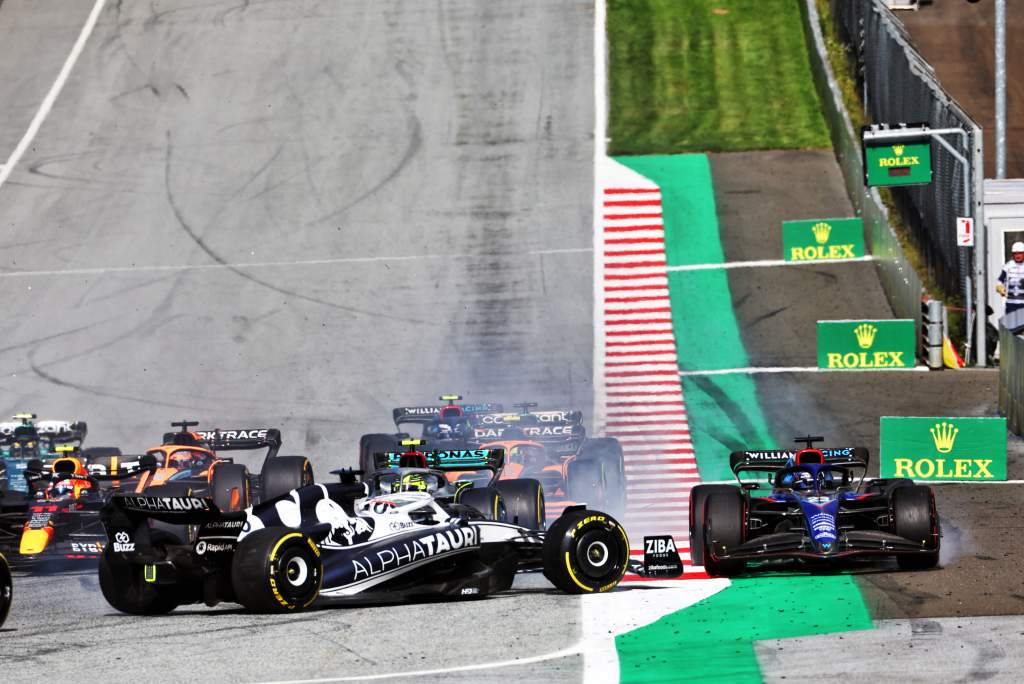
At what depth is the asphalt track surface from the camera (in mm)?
28688

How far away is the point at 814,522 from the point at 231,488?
313 inches

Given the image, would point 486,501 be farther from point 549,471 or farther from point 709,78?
point 709,78

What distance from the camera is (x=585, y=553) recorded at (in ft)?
50.9

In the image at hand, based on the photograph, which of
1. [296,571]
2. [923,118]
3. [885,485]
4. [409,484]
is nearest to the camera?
[296,571]

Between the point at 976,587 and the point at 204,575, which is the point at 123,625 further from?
the point at 976,587

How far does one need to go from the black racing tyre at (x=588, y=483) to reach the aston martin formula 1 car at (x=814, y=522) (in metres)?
4.31

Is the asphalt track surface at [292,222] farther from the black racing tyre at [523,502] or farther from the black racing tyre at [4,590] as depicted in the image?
the black racing tyre at [523,502]

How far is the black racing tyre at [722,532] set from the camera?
1600 cm

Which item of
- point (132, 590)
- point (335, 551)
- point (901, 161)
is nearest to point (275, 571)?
point (335, 551)

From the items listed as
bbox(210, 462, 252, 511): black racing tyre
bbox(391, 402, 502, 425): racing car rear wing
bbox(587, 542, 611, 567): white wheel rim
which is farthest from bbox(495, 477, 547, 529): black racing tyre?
bbox(391, 402, 502, 425): racing car rear wing

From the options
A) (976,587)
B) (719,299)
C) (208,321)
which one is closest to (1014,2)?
(719,299)

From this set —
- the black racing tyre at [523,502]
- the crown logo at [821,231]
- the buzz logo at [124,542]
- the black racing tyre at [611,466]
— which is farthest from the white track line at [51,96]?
the buzz logo at [124,542]

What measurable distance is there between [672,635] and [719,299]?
1920 centimetres

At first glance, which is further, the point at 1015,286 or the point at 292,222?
the point at 292,222
